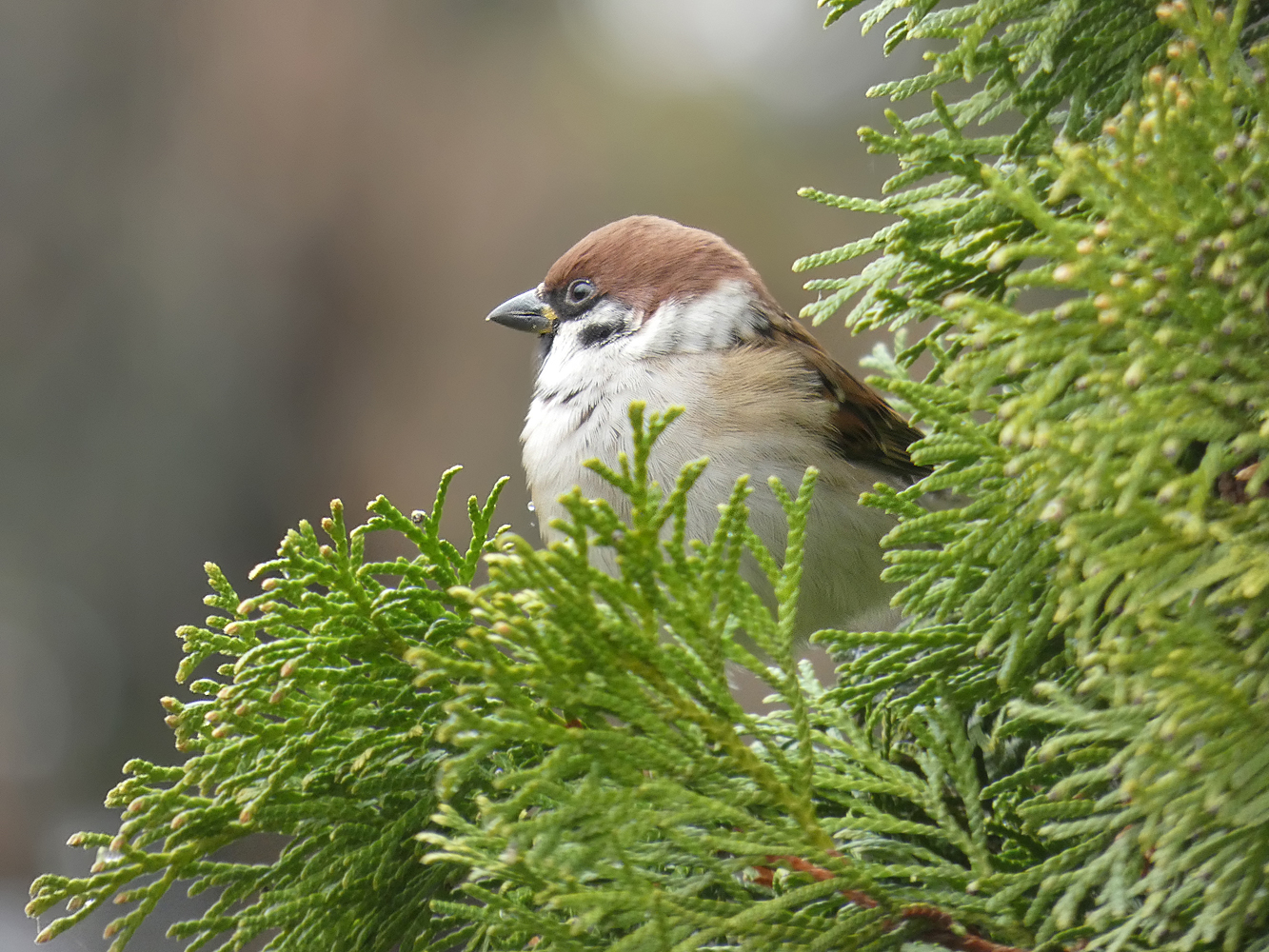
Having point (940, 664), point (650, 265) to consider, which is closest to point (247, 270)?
point (650, 265)

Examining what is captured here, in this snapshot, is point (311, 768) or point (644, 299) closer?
point (311, 768)

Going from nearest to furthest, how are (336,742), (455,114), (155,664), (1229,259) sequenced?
(1229,259), (336,742), (155,664), (455,114)

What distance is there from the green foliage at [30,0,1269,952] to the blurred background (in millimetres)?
4130

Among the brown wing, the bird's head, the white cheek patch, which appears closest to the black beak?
the bird's head

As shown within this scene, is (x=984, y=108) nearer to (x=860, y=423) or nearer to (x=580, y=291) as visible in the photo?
(x=860, y=423)

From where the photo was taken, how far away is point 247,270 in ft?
→ 18.3

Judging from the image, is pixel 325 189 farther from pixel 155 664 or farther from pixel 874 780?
pixel 874 780

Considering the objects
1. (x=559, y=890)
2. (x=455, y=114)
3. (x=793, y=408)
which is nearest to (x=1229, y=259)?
(x=559, y=890)

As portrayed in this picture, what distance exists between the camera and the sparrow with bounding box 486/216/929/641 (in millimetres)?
1781

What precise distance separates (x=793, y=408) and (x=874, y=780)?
3.30 ft

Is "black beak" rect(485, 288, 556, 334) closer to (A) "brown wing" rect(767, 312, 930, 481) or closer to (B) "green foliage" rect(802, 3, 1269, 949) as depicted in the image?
(A) "brown wing" rect(767, 312, 930, 481)

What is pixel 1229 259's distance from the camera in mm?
712

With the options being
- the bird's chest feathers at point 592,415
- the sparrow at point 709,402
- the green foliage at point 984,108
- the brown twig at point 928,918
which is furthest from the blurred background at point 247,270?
the brown twig at point 928,918

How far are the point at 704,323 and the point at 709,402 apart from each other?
262 mm
